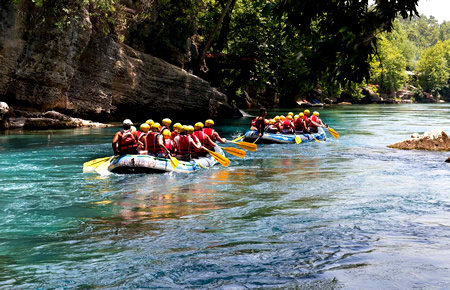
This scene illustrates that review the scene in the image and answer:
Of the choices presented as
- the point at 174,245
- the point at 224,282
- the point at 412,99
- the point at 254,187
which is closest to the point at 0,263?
the point at 174,245

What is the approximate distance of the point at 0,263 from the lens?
18.6ft

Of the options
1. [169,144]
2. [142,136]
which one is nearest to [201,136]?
[169,144]

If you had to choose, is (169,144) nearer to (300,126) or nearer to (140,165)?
(140,165)

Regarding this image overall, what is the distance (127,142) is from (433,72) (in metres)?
91.0

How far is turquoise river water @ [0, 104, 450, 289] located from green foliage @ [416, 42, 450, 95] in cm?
8534

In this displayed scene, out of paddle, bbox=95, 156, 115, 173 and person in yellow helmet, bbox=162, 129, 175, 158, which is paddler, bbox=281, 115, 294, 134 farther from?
paddle, bbox=95, 156, 115, 173

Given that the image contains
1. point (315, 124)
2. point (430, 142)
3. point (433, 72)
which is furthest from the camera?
point (433, 72)

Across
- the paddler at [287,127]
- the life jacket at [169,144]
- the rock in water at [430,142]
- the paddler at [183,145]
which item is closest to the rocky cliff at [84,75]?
the paddler at [287,127]

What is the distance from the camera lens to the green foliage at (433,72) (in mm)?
90938

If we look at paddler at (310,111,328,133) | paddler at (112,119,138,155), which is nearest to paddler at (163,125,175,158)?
paddler at (112,119,138,155)

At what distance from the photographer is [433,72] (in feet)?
299

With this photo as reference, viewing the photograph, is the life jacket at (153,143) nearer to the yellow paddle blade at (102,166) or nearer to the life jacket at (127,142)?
the life jacket at (127,142)

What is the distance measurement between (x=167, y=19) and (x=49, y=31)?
8.53m

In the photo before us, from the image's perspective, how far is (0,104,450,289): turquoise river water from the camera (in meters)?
5.31
